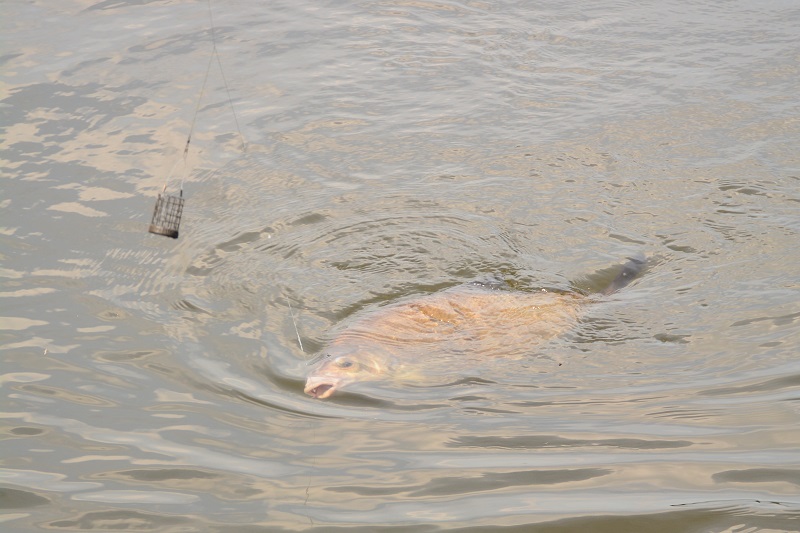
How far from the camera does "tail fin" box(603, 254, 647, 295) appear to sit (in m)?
5.78

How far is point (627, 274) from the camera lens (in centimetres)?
585

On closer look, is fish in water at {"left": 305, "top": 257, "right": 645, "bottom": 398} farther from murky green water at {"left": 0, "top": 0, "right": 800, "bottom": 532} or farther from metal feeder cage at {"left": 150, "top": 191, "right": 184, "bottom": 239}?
metal feeder cage at {"left": 150, "top": 191, "right": 184, "bottom": 239}

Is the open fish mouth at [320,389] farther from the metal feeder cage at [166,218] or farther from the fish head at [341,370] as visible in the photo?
the metal feeder cage at [166,218]

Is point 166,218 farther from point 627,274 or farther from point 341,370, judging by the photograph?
point 627,274

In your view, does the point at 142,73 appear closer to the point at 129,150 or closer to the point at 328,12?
the point at 129,150

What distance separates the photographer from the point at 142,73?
8.52 metres

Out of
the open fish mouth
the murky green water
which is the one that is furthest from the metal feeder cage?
the open fish mouth

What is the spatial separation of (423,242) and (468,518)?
2981mm

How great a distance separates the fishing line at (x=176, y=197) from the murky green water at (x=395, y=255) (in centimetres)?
9

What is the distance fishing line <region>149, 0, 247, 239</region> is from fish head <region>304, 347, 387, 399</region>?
1.35m

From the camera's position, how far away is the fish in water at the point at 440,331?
189 inches

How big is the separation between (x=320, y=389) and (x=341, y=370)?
0.60 ft

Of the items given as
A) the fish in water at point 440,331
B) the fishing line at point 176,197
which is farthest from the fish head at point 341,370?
the fishing line at point 176,197

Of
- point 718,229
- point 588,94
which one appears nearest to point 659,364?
point 718,229
